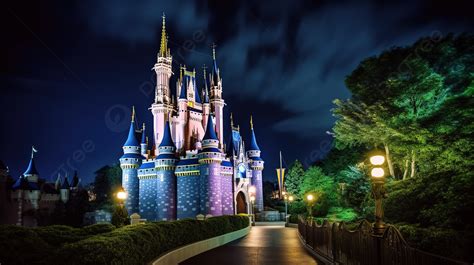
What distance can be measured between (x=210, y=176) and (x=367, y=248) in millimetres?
36575

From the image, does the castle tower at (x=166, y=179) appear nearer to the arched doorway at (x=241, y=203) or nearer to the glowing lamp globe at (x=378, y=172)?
the arched doorway at (x=241, y=203)

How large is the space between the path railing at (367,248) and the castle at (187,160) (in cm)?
3090

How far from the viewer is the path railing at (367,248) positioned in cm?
603

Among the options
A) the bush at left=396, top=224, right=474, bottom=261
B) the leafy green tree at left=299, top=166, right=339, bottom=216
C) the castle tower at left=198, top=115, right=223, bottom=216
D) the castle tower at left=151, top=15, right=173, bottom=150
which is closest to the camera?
the bush at left=396, top=224, right=474, bottom=261

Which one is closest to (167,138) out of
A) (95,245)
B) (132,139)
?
(132,139)

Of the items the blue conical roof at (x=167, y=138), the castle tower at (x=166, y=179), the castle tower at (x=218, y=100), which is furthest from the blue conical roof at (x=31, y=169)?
the castle tower at (x=218, y=100)

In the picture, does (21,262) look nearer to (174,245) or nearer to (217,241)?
(174,245)

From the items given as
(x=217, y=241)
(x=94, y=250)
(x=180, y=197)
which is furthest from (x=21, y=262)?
(x=180, y=197)

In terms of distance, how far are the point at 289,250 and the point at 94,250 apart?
1138 centimetres

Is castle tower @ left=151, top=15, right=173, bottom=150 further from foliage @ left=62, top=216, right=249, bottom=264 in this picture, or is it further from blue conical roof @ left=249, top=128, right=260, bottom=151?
foliage @ left=62, top=216, right=249, bottom=264

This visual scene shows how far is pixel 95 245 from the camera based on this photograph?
324 inches

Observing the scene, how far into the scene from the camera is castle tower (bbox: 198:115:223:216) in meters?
43.9

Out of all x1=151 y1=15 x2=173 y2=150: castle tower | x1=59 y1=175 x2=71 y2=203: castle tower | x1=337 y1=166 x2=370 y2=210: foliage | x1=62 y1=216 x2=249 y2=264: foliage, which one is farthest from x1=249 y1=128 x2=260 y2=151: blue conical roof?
x1=62 y1=216 x2=249 y2=264: foliage

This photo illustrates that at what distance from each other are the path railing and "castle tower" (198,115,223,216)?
96.3ft
